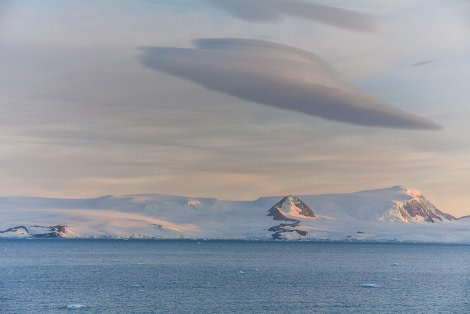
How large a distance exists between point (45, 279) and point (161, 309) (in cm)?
3021

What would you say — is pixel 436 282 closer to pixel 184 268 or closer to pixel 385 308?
pixel 385 308

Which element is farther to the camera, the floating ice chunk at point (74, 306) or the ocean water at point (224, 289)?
the ocean water at point (224, 289)

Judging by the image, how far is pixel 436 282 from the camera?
97.4 meters

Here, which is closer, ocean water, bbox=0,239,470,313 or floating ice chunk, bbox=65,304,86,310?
floating ice chunk, bbox=65,304,86,310

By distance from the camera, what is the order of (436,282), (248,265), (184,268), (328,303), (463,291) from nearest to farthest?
(328,303) < (463,291) < (436,282) < (184,268) < (248,265)

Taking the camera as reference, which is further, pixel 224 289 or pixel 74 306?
pixel 224 289

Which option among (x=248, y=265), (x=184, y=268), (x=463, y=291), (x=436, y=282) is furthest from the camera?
(x=248, y=265)

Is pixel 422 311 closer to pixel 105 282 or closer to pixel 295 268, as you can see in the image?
pixel 105 282

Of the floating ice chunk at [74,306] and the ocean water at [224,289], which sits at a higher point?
the ocean water at [224,289]

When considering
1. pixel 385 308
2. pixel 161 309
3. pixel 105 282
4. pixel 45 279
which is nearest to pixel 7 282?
pixel 45 279

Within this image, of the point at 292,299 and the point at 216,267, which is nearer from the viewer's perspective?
the point at 292,299

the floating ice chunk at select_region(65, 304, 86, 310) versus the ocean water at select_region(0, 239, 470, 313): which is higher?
the ocean water at select_region(0, 239, 470, 313)

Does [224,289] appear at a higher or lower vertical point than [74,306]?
higher

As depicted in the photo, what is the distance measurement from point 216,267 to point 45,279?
118ft
